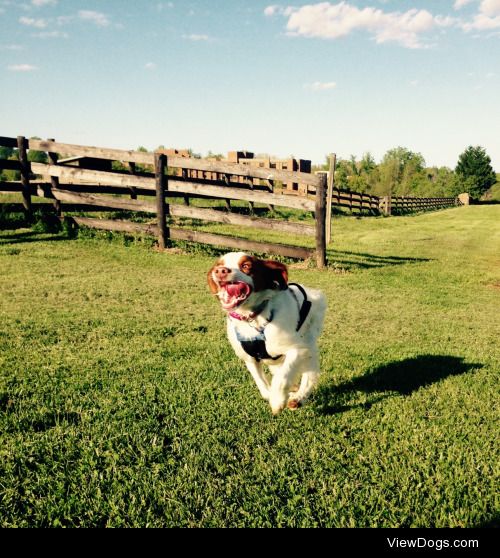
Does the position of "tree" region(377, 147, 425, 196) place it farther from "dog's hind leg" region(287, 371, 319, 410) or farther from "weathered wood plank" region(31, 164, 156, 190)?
"dog's hind leg" region(287, 371, 319, 410)

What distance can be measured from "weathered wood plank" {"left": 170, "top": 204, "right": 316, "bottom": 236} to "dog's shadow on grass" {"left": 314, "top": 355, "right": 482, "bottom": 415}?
4372 millimetres

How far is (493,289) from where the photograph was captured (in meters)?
7.88

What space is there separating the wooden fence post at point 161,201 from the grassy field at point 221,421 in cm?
311

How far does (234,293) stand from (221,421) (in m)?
0.95

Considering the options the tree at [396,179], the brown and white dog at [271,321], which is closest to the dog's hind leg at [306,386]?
the brown and white dog at [271,321]

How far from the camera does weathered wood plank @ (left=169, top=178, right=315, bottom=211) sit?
8.36 metres

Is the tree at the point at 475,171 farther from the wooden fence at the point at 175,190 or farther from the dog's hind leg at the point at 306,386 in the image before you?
the dog's hind leg at the point at 306,386

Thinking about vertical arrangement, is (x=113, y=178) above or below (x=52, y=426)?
above

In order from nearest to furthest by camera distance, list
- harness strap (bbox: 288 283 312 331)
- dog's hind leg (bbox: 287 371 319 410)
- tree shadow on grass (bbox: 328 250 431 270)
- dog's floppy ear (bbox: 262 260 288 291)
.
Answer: dog's floppy ear (bbox: 262 260 288 291)
harness strap (bbox: 288 283 312 331)
dog's hind leg (bbox: 287 371 319 410)
tree shadow on grass (bbox: 328 250 431 270)

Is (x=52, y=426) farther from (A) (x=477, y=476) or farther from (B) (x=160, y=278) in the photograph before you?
(B) (x=160, y=278)
